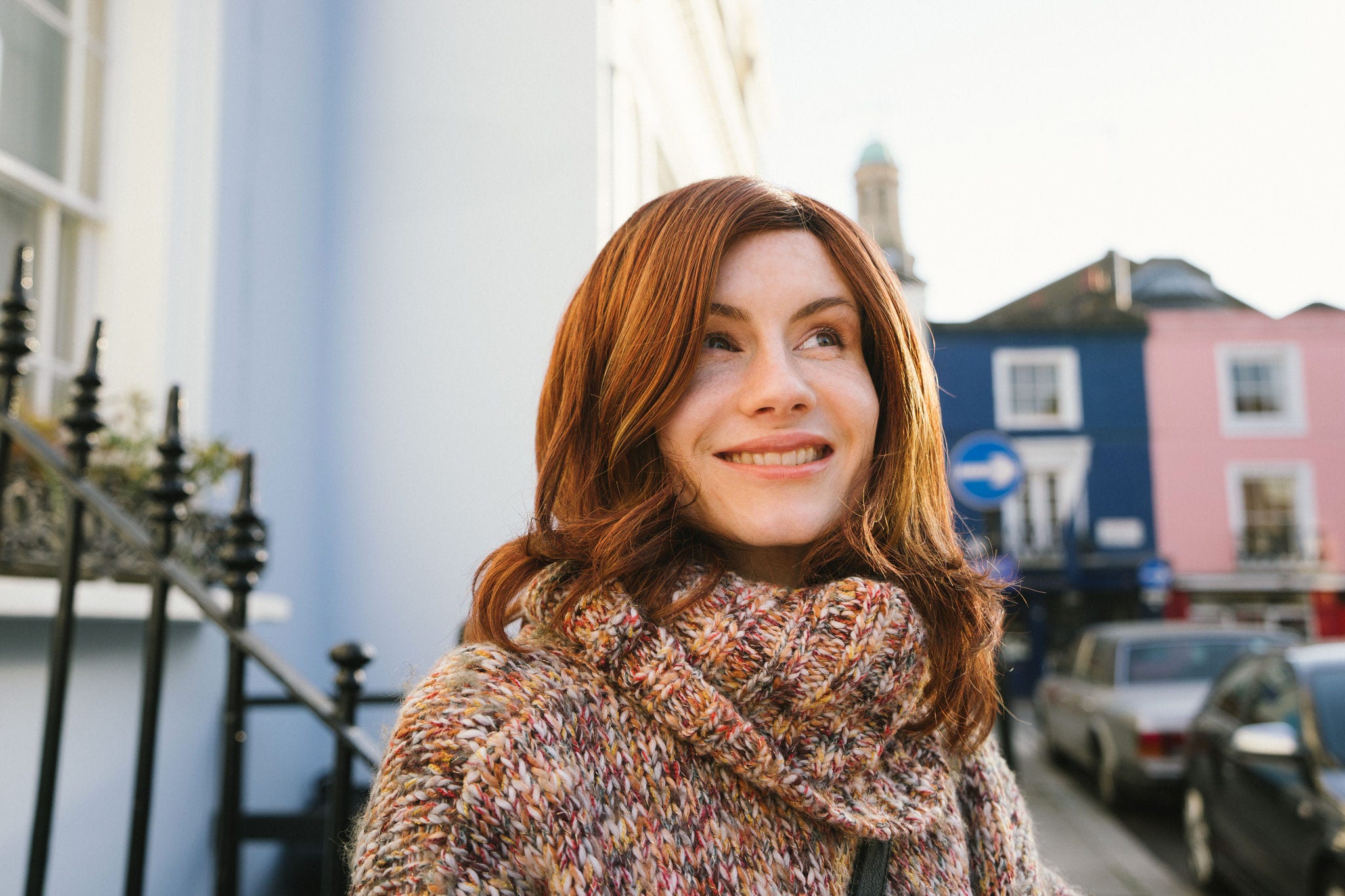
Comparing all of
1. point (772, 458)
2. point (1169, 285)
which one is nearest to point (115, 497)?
point (772, 458)

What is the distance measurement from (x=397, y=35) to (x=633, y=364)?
2968mm

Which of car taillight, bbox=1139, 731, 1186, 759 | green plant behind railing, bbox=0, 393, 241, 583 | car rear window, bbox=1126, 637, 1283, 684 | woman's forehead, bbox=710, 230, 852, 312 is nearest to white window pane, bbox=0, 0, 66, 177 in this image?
green plant behind railing, bbox=0, 393, 241, 583

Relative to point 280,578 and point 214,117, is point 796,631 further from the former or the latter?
point 214,117

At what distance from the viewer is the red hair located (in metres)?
1.31

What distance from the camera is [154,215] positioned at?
336 cm

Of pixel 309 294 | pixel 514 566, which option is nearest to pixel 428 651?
pixel 309 294

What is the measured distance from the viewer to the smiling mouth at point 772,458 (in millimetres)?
1350

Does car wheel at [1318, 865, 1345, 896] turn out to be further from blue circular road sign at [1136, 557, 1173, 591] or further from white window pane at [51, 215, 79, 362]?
blue circular road sign at [1136, 557, 1173, 591]

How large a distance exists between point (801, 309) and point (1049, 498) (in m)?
20.8

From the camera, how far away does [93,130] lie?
336 cm

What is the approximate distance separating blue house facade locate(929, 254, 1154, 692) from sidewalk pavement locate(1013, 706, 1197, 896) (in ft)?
35.6

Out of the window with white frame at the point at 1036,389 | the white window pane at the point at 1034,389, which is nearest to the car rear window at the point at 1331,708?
the window with white frame at the point at 1036,389

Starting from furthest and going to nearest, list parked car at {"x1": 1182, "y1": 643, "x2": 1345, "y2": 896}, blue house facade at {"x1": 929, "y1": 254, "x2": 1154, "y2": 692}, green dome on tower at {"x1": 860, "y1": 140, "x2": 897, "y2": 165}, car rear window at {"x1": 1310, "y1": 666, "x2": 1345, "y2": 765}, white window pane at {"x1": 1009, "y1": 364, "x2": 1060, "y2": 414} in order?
1. white window pane at {"x1": 1009, "y1": 364, "x2": 1060, "y2": 414}
2. blue house facade at {"x1": 929, "y1": 254, "x2": 1154, "y2": 692}
3. car rear window at {"x1": 1310, "y1": 666, "x2": 1345, "y2": 765}
4. parked car at {"x1": 1182, "y1": 643, "x2": 1345, "y2": 896}
5. green dome on tower at {"x1": 860, "y1": 140, "x2": 897, "y2": 165}

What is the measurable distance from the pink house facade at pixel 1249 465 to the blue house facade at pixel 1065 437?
1.70 ft
